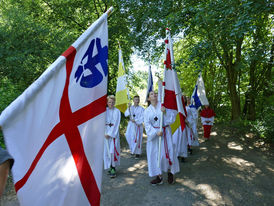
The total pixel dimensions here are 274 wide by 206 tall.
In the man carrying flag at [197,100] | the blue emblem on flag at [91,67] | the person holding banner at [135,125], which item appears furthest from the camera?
the man carrying flag at [197,100]

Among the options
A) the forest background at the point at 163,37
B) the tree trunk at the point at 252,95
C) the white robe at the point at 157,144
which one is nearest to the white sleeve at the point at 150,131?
the white robe at the point at 157,144

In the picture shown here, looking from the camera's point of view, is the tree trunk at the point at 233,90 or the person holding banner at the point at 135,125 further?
the tree trunk at the point at 233,90

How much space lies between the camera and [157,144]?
213 inches

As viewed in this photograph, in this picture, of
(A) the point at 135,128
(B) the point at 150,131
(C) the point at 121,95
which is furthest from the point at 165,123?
(A) the point at 135,128

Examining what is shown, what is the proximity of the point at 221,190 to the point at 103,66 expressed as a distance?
13.4 feet

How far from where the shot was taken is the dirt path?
4.54 meters

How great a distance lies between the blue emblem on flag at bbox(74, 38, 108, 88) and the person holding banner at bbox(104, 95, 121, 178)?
159 inches

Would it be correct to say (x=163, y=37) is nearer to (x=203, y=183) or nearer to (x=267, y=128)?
(x=267, y=128)

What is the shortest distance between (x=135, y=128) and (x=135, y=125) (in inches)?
4.6

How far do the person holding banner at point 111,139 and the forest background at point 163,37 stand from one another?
235 centimetres

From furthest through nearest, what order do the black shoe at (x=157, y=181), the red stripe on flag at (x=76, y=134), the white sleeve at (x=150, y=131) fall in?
the black shoe at (x=157, y=181)
the white sleeve at (x=150, y=131)
the red stripe on flag at (x=76, y=134)

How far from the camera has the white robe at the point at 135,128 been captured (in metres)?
8.46

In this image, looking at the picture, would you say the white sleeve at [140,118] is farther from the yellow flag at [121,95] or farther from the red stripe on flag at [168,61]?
the red stripe on flag at [168,61]

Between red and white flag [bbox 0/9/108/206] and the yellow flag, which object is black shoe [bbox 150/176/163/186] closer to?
the yellow flag
